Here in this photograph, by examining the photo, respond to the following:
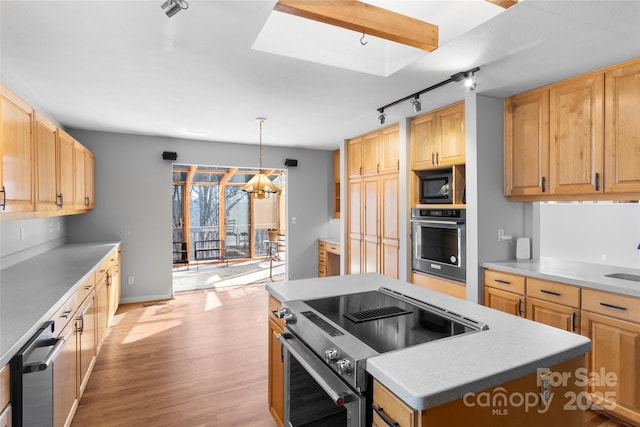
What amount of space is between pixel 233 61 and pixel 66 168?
2172 millimetres

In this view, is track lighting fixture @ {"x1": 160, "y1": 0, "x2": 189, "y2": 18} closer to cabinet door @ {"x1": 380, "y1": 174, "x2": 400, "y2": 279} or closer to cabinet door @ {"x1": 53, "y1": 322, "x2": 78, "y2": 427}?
cabinet door @ {"x1": 53, "y1": 322, "x2": 78, "y2": 427}

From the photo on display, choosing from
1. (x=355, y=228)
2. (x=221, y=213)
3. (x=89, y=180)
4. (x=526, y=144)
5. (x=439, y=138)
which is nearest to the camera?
(x=526, y=144)

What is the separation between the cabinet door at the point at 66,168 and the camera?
3.16m

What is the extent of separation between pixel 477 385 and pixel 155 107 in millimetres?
3688

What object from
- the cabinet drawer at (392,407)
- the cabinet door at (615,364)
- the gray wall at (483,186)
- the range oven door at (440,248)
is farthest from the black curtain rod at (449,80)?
the cabinet drawer at (392,407)

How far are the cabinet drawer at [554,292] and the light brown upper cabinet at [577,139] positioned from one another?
0.75m

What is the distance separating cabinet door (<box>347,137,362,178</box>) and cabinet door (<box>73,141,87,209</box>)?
3399 mm

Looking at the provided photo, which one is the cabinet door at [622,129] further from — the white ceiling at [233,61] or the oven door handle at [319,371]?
the oven door handle at [319,371]

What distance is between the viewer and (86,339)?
2.56m

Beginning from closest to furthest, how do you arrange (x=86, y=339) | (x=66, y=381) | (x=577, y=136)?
(x=66, y=381)
(x=86, y=339)
(x=577, y=136)

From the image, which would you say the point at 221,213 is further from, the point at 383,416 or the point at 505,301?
the point at 383,416

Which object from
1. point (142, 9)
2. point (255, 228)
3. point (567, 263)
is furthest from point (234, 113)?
point (255, 228)

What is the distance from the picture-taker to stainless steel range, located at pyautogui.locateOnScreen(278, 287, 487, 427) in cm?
120

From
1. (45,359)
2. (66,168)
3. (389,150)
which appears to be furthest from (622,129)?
(66,168)
